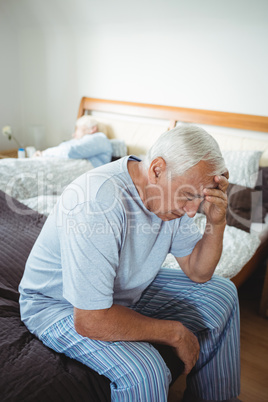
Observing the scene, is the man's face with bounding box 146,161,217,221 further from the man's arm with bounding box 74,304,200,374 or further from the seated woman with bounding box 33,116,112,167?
the seated woman with bounding box 33,116,112,167

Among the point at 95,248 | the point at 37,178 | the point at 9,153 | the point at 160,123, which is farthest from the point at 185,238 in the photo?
the point at 9,153

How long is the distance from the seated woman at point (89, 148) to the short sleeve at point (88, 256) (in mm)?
1914

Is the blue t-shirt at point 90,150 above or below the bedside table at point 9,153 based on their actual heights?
above

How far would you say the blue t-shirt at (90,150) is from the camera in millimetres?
2758

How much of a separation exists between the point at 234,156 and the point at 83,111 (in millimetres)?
1852

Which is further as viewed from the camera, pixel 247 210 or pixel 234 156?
pixel 234 156

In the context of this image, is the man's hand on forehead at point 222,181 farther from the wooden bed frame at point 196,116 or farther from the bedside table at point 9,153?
the bedside table at point 9,153

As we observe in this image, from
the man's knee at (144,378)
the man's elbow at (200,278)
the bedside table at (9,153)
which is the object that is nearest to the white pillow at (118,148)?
the bedside table at (9,153)

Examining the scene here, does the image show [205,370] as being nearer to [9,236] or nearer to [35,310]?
[35,310]

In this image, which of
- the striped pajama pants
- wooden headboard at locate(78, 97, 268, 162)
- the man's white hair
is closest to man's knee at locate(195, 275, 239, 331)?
the striped pajama pants

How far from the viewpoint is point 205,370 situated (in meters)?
1.23

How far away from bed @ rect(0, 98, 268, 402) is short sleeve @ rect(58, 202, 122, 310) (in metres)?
0.22

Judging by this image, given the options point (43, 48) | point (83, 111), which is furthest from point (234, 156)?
point (43, 48)

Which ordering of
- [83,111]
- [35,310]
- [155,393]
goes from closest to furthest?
[155,393] < [35,310] < [83,111]
